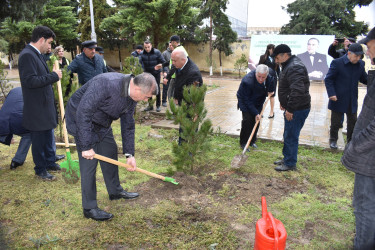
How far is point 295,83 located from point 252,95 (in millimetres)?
1081

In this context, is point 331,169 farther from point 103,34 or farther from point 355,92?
point 103,34

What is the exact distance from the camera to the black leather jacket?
385 centimetres

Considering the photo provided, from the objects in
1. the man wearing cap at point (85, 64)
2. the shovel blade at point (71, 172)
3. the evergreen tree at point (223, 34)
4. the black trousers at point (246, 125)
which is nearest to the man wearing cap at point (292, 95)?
the black trousers at point (246, 125)

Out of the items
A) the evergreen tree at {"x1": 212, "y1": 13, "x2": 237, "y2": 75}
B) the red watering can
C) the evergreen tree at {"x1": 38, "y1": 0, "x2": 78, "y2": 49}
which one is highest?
the evergreen tree at {"x1": 38, "y1": 0, "x2": 78, "y2": 49}

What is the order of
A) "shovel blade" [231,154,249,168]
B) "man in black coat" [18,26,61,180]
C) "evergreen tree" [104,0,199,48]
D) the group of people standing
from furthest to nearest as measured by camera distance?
"evergreen tree" [104,0,199,48], "shovel blade" [231,154,249,168], "man in black coat" [18,26,61,180], the group of people standing

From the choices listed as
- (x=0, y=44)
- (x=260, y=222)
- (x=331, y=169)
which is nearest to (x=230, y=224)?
(x=260, y=222)

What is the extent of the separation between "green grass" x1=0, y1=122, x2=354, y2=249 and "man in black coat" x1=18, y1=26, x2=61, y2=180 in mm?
681

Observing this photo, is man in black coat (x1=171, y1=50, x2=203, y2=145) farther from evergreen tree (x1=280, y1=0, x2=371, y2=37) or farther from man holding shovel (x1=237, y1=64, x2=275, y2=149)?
evergreen tree (x1=280, y1=0, x2=371, y2=37)

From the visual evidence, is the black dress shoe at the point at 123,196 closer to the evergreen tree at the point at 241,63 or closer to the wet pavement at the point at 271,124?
the wet pavement at the point at 271,124

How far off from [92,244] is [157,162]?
212 cm

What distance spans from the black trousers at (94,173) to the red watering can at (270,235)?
1.82 metres

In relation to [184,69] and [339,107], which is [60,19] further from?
[339,107]

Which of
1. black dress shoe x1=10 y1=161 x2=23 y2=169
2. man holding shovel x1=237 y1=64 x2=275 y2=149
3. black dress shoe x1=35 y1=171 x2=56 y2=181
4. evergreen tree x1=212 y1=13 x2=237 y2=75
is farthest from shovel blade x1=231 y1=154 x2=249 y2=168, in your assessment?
evergreen tree x1=212 y1=13 x2=237 y2=75

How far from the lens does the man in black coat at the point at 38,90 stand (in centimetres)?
342
